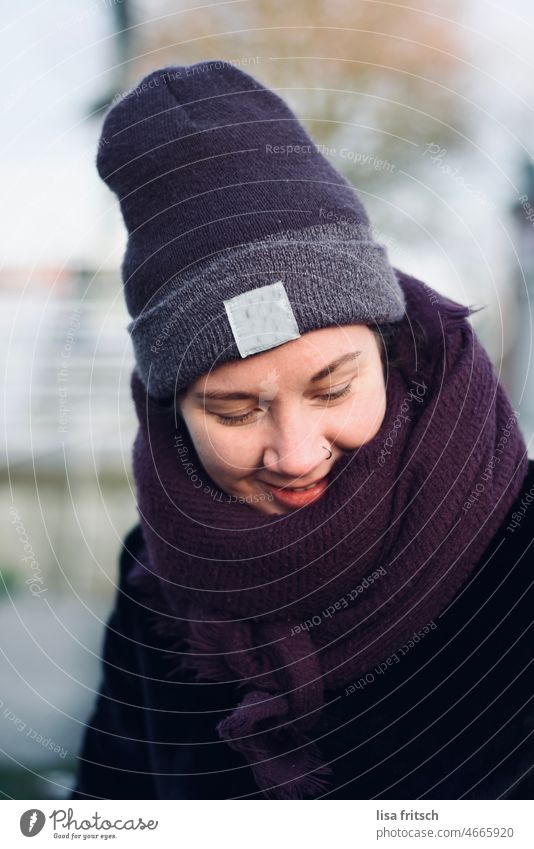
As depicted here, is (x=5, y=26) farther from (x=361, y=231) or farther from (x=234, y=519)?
(x=234, y=519)

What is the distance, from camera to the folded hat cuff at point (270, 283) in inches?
29.1

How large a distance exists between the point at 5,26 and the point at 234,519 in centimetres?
61

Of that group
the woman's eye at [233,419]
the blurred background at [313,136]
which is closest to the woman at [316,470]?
the woman's eye at [233,419]

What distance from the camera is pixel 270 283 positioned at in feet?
2.44

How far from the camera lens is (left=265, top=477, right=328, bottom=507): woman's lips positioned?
2.62 feet

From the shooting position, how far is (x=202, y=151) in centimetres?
79

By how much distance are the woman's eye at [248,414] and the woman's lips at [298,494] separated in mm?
79

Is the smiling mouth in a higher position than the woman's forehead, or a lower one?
lower

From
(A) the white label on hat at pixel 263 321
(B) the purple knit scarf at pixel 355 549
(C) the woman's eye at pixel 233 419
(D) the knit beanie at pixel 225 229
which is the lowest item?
(B) the purple knit scarf at pixel 355 549

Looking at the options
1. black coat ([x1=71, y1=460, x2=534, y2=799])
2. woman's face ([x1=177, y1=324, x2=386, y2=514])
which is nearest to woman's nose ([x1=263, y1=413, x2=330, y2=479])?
woman's face ([x1=177, y1=324, x2=386, y2=514])
